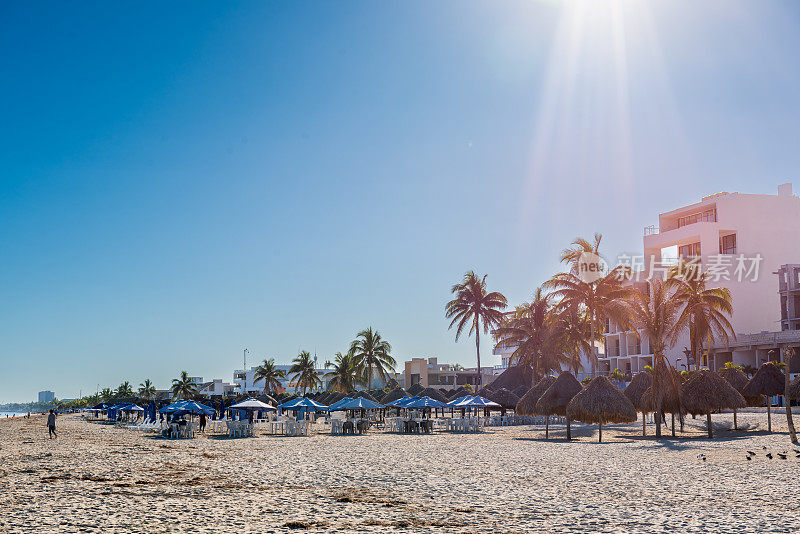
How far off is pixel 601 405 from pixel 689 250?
42491mm

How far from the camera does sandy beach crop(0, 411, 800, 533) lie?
32.7ft

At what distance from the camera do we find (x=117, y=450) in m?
23.3

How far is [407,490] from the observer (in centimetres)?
1337

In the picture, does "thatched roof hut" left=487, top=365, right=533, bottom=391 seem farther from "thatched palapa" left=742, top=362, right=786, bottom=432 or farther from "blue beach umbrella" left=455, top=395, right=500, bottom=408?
"thatched palapa" left=742, top=362, right=786, bottom=432

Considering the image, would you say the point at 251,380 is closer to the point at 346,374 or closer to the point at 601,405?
the point at 346,374

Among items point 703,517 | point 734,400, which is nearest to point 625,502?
point 703,517

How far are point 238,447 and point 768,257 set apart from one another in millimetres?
54122

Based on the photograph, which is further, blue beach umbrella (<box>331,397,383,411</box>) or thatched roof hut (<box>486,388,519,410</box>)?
thatched roof hut (<box>486,388,519,410</box>)

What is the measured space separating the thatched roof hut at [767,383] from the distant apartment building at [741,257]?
2692 cm

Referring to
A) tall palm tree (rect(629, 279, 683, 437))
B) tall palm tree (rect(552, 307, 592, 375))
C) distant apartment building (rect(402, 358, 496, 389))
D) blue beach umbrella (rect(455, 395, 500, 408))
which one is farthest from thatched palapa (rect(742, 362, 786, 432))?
distant apartment building (rect(402, 358, 496, 389))

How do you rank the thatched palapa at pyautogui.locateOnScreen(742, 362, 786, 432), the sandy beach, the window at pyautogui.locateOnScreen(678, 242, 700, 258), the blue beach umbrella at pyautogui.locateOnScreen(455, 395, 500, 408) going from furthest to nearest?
the window at pyautogui.locateOnScreen(678, 242, 700, 258)
the blue beach umbrella at pyautogui.locateOnScreen(455, 395, 500, 408)
the thatched palapa at pyautogui.locateOnScreen(742, 362, 786, 432)
the sandy beach

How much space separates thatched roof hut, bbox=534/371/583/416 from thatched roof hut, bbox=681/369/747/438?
4.21 m

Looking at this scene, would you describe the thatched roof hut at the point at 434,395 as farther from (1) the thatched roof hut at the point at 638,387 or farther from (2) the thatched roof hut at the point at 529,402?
(1) the thatched roof hut at the point at 638,387

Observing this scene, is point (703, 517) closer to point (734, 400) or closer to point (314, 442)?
point (734, 400)
